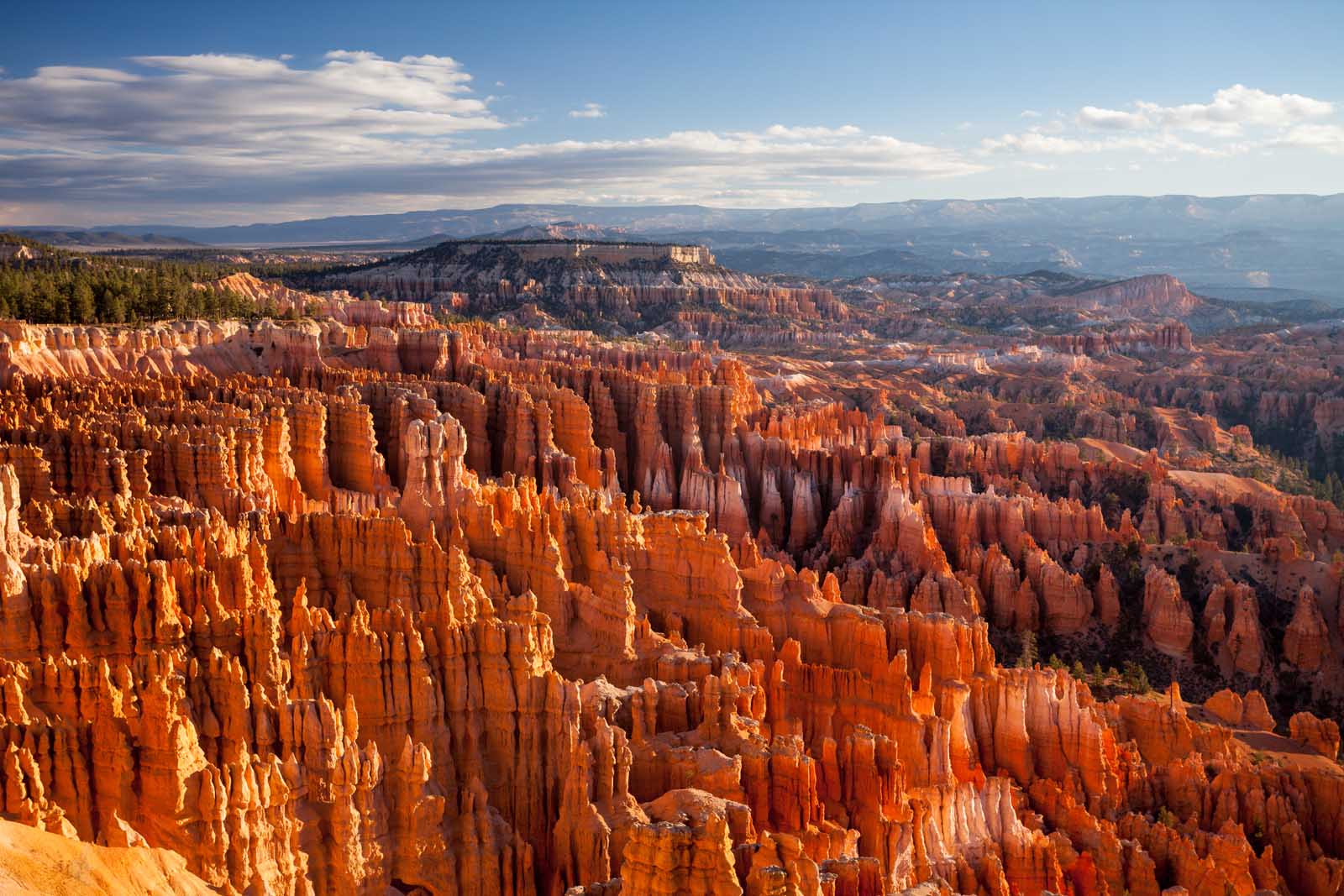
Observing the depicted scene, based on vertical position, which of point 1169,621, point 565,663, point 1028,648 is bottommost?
point 1028,648

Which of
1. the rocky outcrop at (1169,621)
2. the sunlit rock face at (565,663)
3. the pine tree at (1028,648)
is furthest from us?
the rocky outcrop at (1169,621)

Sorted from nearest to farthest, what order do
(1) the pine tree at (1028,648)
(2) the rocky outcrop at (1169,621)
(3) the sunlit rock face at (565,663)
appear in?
(3) the sunlit rock face at (565,663), (1) the pine tree at (1028,648), (2) the rocky outcrop at (1169,621)

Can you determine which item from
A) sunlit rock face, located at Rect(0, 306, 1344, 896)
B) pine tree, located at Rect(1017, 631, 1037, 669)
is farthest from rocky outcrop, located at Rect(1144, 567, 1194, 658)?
pine tree, located at Rect(1017, 631, 1037, 669)

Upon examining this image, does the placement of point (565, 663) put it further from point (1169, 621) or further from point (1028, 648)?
point (1169, 621)

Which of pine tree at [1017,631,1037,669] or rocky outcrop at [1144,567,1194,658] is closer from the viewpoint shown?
pine tree at [1017,631,1037,669]

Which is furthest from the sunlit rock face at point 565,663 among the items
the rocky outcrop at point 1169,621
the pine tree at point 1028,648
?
the pine tree at point 1028,648

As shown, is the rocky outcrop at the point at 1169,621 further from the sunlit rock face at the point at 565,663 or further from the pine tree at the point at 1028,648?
the pine tree at the point at 1028,648

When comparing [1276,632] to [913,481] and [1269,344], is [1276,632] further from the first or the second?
[1269,344]

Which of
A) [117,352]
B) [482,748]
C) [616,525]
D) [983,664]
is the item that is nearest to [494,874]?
[482,748]

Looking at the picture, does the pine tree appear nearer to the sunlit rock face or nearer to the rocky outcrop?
the sunlit rock face

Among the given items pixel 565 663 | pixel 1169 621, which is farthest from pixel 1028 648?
pixel 565 663
